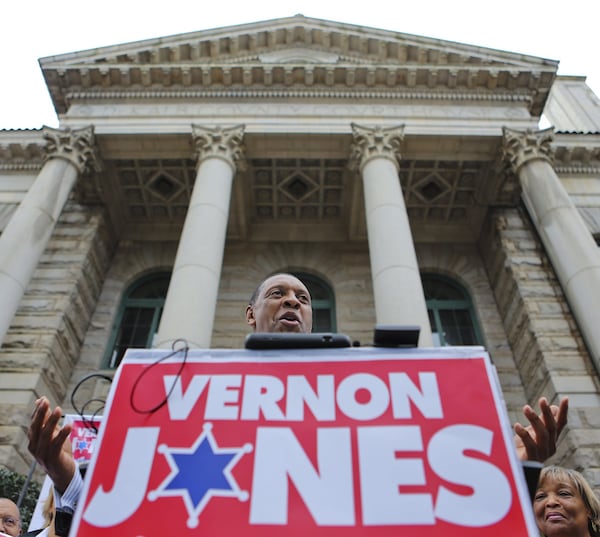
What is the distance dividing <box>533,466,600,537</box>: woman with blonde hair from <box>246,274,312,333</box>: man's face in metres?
1.95

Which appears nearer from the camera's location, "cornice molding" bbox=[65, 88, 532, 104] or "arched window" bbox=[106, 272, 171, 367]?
"arched window" bbox=[106, 272, 171, 367]

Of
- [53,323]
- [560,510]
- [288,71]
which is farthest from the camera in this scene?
[288,71]

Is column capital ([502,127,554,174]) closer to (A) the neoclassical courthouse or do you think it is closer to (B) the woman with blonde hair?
(A) the neoclassical courthouse

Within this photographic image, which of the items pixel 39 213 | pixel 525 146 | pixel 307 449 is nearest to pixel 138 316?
pixel 39 213

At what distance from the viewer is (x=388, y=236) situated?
34.7ft

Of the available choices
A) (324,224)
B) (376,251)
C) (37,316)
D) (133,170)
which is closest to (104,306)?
(37,316)

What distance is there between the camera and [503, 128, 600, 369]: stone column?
9883 millimetres

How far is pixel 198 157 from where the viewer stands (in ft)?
43.1

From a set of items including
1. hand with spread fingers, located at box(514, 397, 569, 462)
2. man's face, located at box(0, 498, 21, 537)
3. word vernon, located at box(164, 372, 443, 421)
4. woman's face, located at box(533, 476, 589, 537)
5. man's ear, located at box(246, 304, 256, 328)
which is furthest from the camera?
man's face, located at box(0, 498, 21, 537)

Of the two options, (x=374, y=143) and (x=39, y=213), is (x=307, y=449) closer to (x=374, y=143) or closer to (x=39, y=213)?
(x=39, y=213)

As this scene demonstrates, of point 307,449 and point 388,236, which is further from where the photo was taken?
point 388,236

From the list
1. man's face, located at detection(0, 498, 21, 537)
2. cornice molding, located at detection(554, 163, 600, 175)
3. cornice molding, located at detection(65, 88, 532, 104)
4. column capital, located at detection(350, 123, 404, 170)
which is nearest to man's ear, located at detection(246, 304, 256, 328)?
man's face, located at detection(0, 498, 21, 537)

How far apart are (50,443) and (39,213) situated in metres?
10.7

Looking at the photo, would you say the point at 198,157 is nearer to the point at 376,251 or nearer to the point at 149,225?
the point at 149,225
